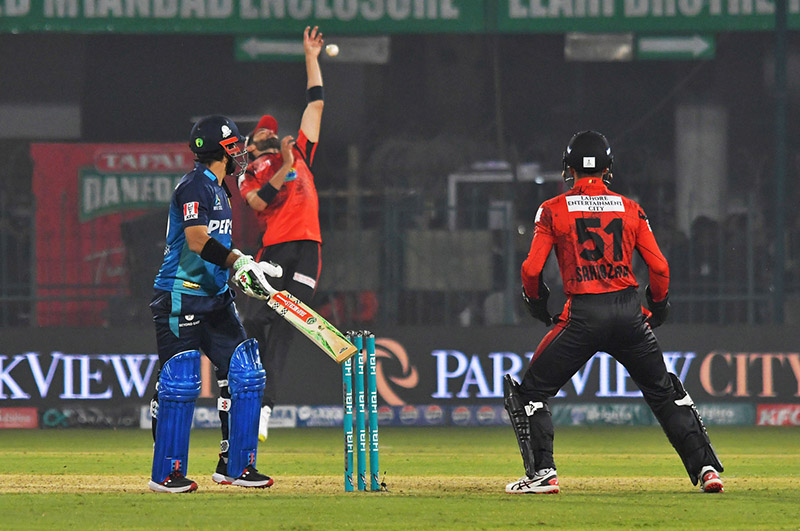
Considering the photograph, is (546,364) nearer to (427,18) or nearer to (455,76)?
(427,18)

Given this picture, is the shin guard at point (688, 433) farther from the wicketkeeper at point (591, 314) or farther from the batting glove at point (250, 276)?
the batting glove at point (250, 276)

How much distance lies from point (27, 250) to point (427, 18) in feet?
13.0

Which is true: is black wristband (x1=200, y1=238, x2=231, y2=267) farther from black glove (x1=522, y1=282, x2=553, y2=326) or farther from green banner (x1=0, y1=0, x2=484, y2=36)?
green banner (x1=0, y1=0, x2=484, y2=36)

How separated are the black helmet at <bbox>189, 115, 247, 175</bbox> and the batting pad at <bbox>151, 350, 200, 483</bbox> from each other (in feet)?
3.24

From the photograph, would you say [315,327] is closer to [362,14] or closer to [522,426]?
[522,426]

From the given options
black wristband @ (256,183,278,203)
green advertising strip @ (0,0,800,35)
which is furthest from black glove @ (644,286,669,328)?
green advertising strip @ (0,0,800,35)

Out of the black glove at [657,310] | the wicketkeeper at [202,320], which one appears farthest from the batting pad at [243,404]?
the black glove at [657,310]

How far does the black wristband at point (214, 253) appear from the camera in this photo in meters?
6.98

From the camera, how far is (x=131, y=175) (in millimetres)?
13352

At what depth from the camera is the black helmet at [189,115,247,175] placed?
7.29 meters

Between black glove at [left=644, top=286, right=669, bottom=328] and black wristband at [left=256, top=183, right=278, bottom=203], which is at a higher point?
black wristband at [left=256, top=183, right=278, bottom=203]

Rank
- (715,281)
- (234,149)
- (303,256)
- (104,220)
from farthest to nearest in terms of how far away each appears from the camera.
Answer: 1. (104,220)
2. (715,281)
3. (303,256)
4. (234,149)

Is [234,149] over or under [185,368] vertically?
over

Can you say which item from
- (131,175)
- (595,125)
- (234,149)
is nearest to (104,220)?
(131,175)
